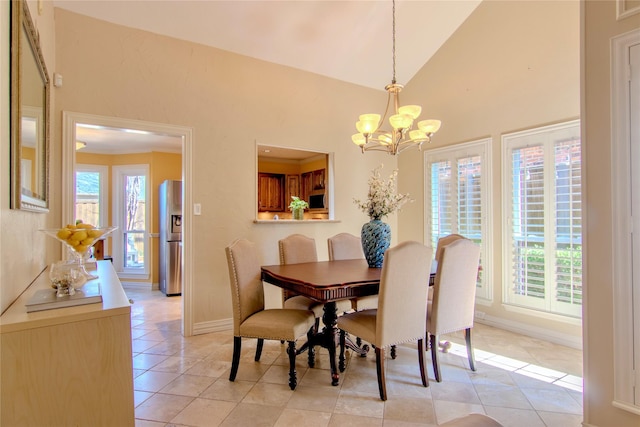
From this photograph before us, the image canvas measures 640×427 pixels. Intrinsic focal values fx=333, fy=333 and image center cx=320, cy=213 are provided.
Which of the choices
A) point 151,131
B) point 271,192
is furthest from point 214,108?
point 271,192

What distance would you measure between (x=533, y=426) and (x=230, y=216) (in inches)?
123

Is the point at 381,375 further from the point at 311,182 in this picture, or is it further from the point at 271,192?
the point at 271,192

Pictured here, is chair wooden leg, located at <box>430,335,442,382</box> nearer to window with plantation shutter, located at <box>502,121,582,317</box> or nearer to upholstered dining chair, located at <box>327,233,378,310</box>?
upholstered dining chair, located at <box>327,233,378,310</box>

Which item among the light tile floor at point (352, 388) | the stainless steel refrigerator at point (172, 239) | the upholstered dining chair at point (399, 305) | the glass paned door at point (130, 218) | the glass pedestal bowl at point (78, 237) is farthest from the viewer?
the glass paned door at point (130, 218)

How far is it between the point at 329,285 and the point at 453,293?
3.49 feet

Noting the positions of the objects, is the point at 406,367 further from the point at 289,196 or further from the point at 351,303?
the point at 289,196

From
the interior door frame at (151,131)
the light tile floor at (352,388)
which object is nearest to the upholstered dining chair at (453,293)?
the light tile floor at (352,388)

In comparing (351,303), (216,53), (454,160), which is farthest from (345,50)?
(351,303)

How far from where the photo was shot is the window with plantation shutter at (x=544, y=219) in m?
3.17

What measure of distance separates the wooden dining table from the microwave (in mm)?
3352

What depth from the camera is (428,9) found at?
3.87 metres

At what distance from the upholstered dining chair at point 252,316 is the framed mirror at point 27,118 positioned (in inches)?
46.9

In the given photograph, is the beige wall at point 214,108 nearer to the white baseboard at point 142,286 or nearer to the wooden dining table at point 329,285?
the wooden dining table at point 329,285

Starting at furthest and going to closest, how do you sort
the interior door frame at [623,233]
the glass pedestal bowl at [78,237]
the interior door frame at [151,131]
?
the interior door frame at [151,131]
the interior door frame at [623,233]
the glass pedestal bowl at [78,237]
